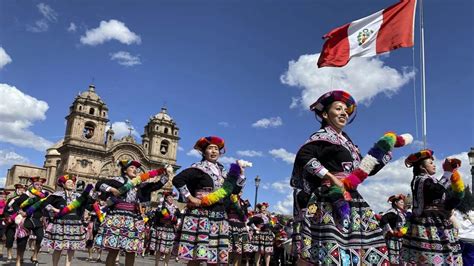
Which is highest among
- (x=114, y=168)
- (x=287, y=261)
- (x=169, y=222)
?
(x=114, y=168)

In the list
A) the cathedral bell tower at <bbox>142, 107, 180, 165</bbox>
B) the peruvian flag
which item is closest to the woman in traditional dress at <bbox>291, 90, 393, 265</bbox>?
the peruvian flag

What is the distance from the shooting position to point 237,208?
10594 mm

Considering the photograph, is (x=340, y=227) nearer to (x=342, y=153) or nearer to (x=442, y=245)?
(x=342, y=153)

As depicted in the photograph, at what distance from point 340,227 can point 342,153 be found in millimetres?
722

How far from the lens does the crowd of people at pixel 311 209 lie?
3.79 metres

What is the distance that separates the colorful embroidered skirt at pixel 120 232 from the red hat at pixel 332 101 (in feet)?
15.1

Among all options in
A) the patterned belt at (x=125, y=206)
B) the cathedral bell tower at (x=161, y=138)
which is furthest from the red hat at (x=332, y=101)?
the cathedral bell tower at (x=161, y=138)

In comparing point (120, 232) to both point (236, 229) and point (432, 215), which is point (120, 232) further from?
point (432, 215)

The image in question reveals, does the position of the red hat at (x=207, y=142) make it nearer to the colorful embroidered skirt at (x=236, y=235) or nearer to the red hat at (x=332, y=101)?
the red hat at (x=332, y=101)

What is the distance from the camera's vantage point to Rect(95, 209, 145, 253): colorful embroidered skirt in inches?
291

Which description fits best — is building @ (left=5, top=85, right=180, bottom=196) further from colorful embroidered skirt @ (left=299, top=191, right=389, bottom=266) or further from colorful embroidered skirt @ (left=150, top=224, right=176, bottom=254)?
colorful embroidered skirt @ (left=299, top=191, right=389, bottom=266)

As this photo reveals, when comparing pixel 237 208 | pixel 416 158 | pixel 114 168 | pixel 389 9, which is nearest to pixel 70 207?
pixel 237 208

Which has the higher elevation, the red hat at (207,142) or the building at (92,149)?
the building at (92,149)

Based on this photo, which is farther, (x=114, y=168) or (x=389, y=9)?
(x=114, y=168)
